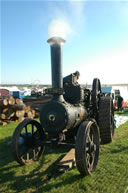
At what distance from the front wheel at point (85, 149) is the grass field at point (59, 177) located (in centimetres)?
17

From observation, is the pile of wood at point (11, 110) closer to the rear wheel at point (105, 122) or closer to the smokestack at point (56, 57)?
the rear wheel at point (105, 122)

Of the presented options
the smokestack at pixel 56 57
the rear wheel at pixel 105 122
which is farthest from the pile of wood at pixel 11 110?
the smokestack at pixel 56 57

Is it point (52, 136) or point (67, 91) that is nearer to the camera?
point (52, 136)

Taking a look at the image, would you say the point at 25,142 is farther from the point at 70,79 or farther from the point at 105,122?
the point at 105,122

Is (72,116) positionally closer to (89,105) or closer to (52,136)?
(52,136)

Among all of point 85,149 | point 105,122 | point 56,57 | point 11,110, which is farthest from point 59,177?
point 11,110

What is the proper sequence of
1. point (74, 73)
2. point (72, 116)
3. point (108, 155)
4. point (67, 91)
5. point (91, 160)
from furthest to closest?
point (74, 73)
point (67, 91)
point (108, 155)
point (72, 116)
point (91, 160)

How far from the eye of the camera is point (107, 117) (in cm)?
449

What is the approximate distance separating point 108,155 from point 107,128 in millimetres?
723

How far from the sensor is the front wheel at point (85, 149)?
275 centimetres

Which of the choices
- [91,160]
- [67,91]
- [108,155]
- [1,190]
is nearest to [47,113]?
[67,91]

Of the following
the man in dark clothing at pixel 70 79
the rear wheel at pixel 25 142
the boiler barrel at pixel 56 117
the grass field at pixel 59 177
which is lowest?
the grass field at pixel 59 177

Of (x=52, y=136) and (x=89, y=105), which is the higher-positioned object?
(x=89, y=105)

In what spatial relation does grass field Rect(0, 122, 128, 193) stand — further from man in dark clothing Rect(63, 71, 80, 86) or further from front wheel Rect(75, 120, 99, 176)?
man in dark clothing Rect(63, 71, 80, 86)
